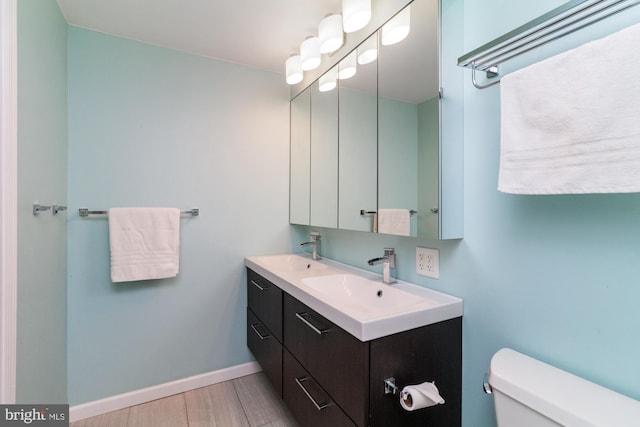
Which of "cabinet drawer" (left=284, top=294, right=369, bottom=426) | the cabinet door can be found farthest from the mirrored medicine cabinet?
"cabinet drawer" (left=284, top=294, right=369, bottom=426)

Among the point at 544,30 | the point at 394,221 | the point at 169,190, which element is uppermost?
the point at 544,30

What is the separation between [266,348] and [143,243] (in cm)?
99

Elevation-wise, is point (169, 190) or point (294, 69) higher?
point (294, 69)

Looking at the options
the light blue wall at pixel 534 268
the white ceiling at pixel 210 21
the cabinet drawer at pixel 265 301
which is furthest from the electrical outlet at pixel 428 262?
the white ceiling at pixel 210 21

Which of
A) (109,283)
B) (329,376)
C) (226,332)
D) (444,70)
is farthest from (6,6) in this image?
(226,332)

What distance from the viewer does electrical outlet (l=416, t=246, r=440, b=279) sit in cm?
125

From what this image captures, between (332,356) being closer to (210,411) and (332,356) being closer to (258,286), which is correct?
(258,286)

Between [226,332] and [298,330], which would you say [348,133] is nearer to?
[298,330]

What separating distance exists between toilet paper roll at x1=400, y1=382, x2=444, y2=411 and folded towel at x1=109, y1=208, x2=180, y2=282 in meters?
1.51

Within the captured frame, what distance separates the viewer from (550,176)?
766 millimetres

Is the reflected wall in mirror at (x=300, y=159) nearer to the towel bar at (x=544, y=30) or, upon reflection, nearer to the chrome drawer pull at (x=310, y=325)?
the chrome drawer pull at (x=310, y=325)

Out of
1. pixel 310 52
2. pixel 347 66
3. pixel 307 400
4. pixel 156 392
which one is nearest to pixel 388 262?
pixel 307 400

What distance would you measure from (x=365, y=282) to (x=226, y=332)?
1.19m

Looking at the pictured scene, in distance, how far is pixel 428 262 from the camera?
1284mm
